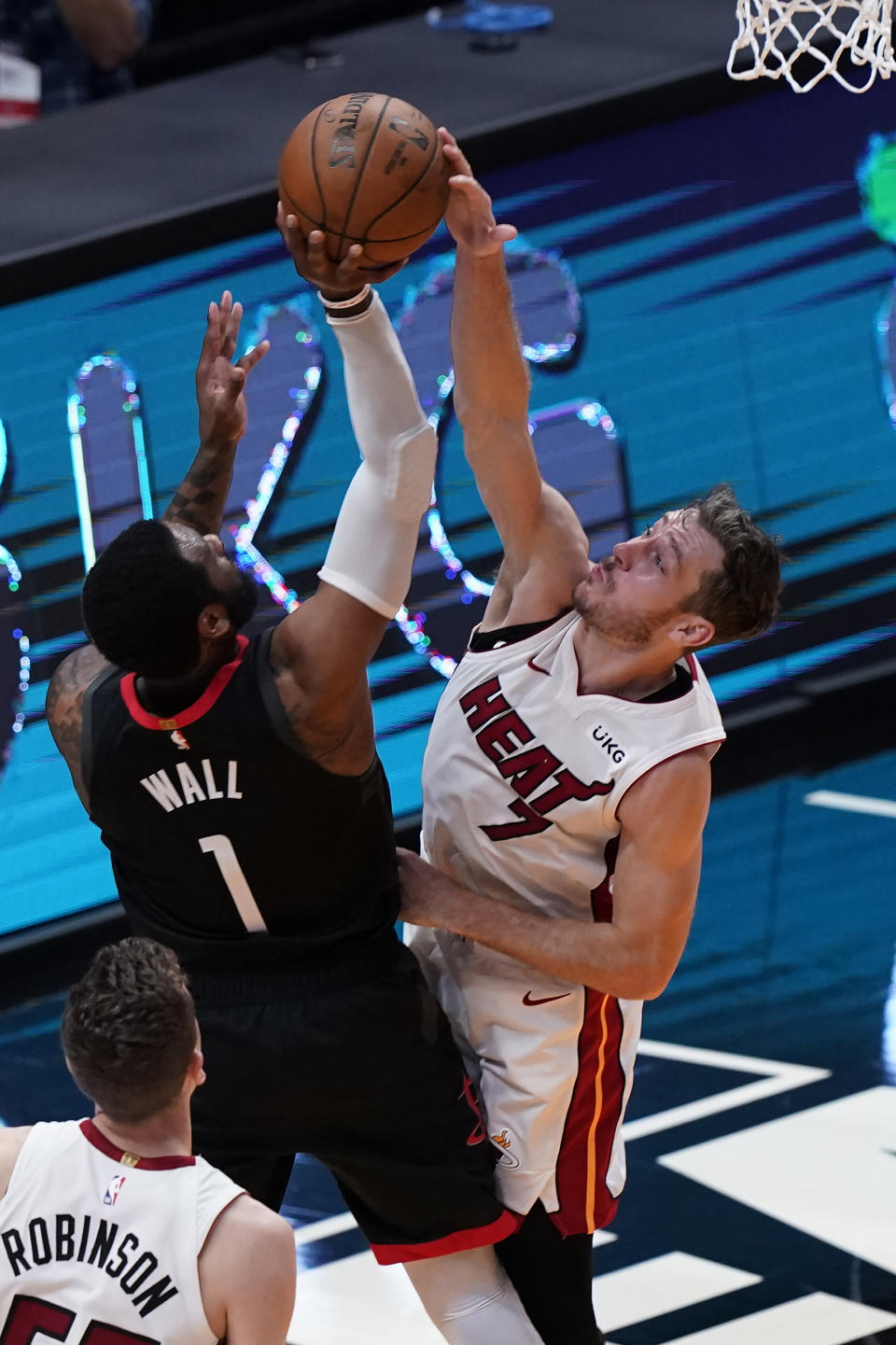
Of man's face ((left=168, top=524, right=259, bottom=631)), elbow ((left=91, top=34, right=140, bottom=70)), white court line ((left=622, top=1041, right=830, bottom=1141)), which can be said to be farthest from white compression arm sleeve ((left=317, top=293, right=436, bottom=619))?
elbow ((left=91, top=34, right=140, bottom=70))

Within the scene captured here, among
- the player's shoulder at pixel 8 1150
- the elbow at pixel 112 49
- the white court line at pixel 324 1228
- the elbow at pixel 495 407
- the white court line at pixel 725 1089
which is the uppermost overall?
the elbow at pixel 495 407

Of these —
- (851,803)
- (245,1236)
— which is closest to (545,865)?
(245,1236)

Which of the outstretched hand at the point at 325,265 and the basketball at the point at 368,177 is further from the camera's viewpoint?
the basketball at the point at 368,177

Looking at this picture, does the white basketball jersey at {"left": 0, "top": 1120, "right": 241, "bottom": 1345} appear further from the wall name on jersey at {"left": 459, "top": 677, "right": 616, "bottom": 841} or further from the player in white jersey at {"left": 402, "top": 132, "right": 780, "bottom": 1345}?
the wall name on jersey at {"left": 459, "top": 677, "right": 616, "bottom": 841}

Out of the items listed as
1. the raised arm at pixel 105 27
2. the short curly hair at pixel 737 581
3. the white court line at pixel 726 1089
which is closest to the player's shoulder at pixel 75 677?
the short curly hair at pixel 737 581

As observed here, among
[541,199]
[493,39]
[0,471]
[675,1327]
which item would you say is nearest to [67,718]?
[675,1327]

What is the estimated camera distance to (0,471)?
214 inches

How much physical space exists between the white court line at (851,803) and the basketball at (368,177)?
11.5 ft

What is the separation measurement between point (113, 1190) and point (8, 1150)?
0.53ft

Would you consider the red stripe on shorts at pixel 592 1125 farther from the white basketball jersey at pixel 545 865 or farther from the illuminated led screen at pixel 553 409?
the illuminated led screen at pixel 553 409

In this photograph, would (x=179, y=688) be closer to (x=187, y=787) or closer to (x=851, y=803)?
(x=187, y=787)

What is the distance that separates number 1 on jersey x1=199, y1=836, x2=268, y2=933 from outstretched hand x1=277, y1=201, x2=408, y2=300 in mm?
826

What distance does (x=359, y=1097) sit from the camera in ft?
10.4

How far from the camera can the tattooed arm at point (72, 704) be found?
3.08 m
